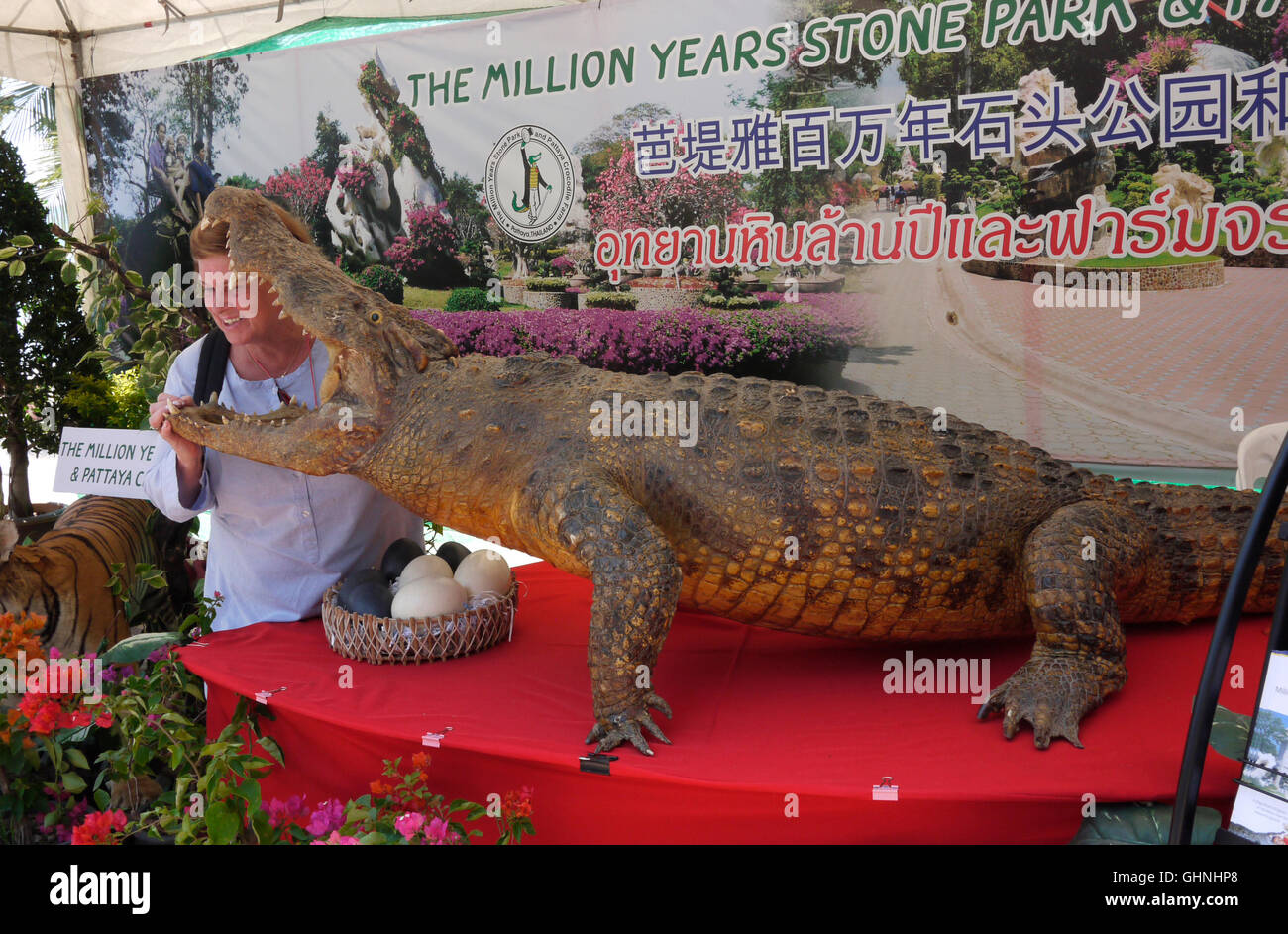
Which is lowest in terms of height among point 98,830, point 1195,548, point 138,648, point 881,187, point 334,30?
point 98,830

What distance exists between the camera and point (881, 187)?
430 centimetres

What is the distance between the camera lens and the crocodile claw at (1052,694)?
5.43 feet

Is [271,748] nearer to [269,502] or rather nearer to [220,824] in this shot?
[220,824]

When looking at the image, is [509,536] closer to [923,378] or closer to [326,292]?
[326,292]

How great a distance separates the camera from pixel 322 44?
5.61m

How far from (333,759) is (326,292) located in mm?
1126

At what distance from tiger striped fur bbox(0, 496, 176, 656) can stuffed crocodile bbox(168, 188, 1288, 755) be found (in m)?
1.16

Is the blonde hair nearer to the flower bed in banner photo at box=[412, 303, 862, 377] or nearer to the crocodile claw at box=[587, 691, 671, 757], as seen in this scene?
the crocodile claw at box=[587, 691, 671, 757]

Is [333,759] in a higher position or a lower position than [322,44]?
lower

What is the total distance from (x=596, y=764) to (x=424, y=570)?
0.91m

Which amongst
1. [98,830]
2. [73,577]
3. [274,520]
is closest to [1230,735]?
[98,830]

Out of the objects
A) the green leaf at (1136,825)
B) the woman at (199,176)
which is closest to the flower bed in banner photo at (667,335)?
the woman at (199,176)

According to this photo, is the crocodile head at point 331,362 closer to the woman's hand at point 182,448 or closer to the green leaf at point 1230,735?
the woman's hand at point 182,448

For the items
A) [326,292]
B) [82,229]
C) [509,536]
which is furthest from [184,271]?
[509,536]
